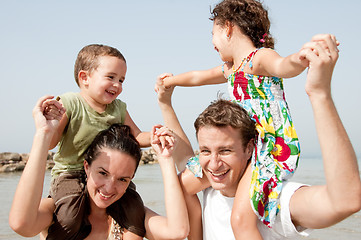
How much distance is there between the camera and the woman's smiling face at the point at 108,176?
301cm

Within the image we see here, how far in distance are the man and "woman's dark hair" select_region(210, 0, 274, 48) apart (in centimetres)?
69

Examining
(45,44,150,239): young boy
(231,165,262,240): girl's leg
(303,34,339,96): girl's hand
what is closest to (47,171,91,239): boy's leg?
(45,44,150,239): young boy

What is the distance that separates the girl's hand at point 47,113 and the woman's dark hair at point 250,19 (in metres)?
1.50

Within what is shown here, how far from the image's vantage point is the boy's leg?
3033mm

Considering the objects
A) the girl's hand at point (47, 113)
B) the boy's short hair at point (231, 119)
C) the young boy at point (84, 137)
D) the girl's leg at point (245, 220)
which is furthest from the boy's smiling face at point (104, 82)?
the girl's leg at point (245, 220)

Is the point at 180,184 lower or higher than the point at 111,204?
higher

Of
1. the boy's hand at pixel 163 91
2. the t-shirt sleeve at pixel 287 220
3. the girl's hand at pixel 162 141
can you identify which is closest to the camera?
the t-shirt sleeve at pixel 287 220

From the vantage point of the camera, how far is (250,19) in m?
3.35

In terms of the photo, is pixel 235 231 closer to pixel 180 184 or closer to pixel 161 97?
pixel 180 184

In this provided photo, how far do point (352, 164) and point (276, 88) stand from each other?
106 centimetres

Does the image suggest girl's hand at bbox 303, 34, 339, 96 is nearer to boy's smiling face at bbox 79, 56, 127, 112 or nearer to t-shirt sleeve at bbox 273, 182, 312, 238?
t-shirt sleeve at bbox 273, 182, 312, 238

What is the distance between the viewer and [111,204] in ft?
10.8

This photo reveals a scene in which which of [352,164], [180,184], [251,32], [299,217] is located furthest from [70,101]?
[352,164]

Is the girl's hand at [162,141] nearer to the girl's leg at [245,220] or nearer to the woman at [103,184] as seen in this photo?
the woman at [103,184]
